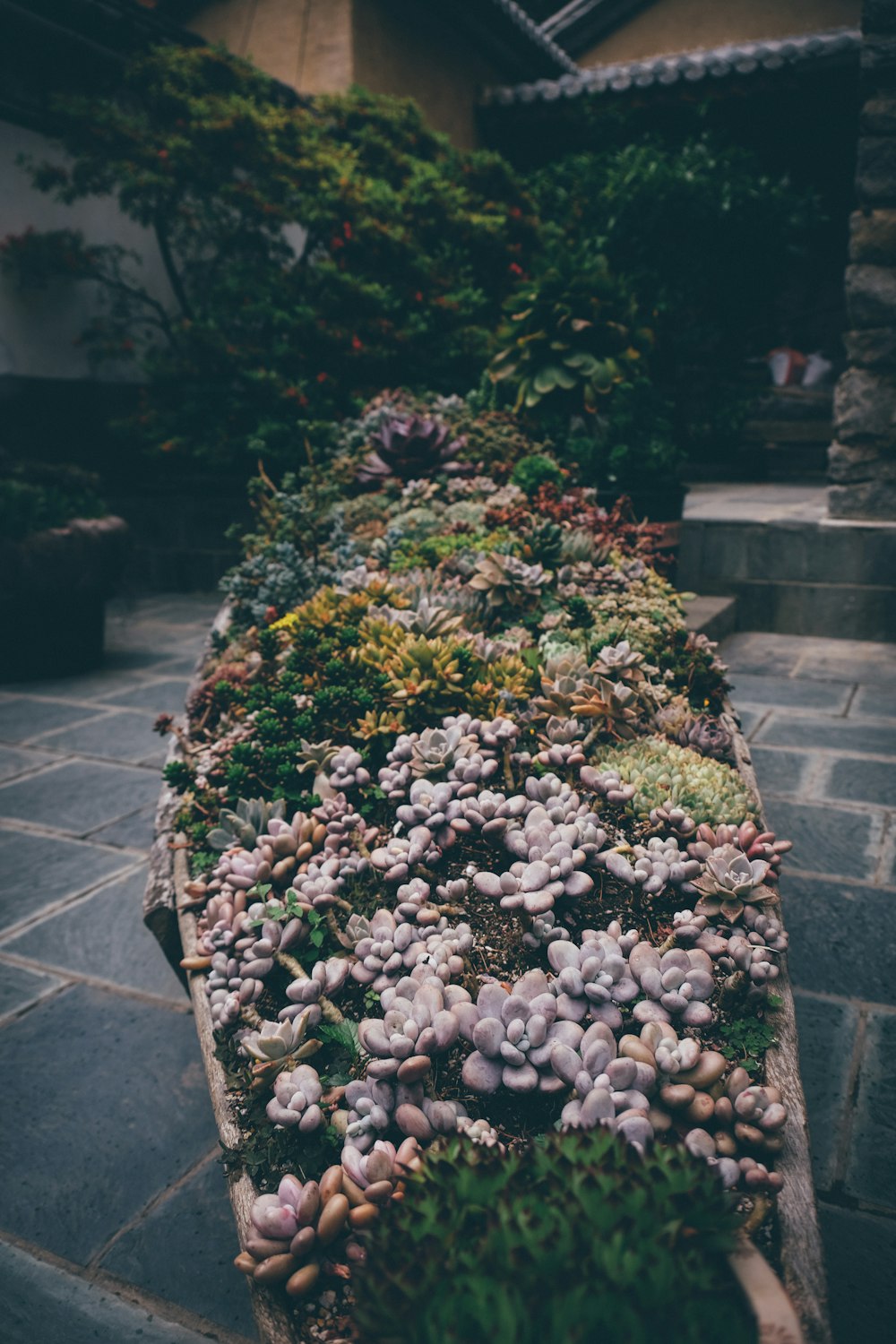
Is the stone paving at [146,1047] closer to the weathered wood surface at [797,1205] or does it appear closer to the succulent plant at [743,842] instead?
the weathered wood surface at [797,1205]

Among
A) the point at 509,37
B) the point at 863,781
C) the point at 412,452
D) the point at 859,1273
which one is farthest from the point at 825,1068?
the point at 509,37

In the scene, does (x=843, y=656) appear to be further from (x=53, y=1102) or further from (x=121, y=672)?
(x=53, y=1102)

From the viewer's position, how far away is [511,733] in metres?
1.73

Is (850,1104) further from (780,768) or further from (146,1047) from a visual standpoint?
(780,768)

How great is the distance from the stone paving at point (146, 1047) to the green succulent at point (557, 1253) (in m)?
0.65

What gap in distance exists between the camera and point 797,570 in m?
5.02

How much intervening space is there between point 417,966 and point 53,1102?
91cm

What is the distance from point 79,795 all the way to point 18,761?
0.51 m

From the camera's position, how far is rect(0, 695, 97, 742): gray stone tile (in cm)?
381

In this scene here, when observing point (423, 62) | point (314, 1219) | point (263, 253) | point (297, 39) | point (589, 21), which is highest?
point (589, 21)

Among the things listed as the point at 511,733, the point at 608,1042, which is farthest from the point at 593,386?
the point at 608,1042

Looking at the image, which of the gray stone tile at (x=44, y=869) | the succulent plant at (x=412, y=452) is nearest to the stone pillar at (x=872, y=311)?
the succulent plant at (x=412, y=452)

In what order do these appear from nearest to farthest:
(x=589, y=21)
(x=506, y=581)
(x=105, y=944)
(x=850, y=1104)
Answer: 1. (x=850, y=1104)
2. (x=105, y=944)
3. (x=506, y=581)
4. (x=589, y=21)

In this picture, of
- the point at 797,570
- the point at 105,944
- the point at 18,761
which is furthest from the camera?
the point at 797,570
